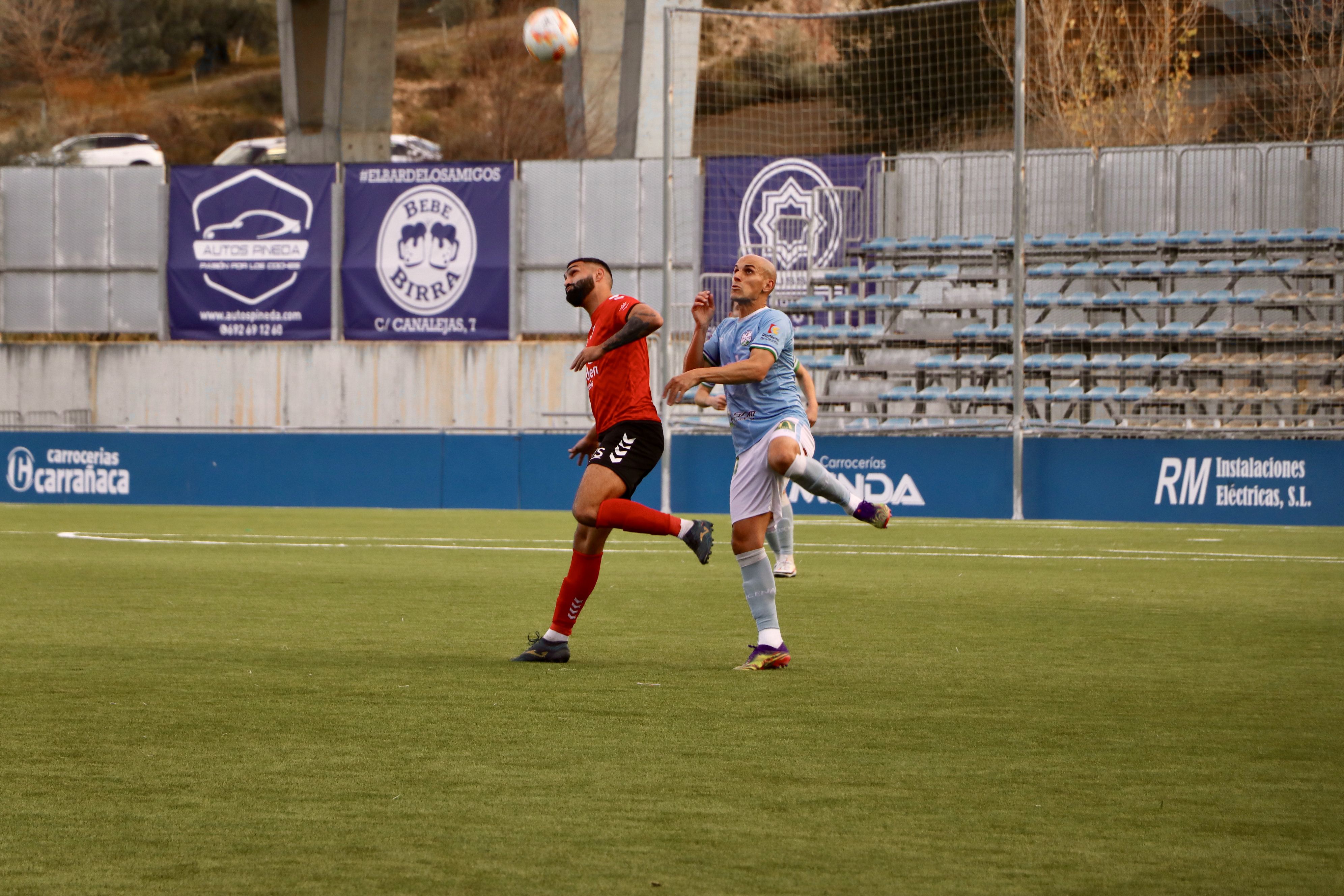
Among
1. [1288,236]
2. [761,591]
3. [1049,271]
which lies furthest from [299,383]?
[761,591]

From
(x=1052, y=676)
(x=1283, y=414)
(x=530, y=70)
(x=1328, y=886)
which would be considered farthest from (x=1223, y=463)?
(x=530, y=70)

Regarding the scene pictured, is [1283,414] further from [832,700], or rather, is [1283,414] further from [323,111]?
[323,111]

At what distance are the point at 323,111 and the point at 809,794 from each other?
33443 mm

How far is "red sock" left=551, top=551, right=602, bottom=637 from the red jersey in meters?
0.65

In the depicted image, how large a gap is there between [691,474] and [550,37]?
600 centimetres

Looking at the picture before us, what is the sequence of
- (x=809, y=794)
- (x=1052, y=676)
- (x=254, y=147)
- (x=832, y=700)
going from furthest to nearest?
1. (x=254, y=147)
2. (x=1052, y=676)
3. (x=832, y=700)
4. (x=809, y=794)

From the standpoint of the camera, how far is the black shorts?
7.81 meters

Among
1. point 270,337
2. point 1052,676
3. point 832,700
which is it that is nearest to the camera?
point 832,700

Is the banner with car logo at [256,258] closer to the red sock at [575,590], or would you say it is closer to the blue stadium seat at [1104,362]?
the blue stadium seat at [1104,362]

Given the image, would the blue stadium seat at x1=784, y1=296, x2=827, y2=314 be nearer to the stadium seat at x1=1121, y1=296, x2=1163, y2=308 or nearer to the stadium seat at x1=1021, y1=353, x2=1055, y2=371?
the stadium seat at x1=1021, y1=353, x2=1055, y2=371

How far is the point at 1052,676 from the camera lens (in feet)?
24.1

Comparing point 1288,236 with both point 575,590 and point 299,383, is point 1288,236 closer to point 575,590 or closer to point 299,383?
point 299,383

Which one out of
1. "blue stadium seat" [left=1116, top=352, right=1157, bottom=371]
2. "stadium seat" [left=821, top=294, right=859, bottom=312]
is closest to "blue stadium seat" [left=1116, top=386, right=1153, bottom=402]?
"blue stadium seat" [left=1116, top=352, right=1157, bottom=371]

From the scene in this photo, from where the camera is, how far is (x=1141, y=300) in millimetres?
24109
